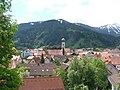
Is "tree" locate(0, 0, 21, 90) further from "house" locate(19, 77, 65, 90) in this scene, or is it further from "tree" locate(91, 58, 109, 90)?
"tree" locate(91, 58, 109, 90)

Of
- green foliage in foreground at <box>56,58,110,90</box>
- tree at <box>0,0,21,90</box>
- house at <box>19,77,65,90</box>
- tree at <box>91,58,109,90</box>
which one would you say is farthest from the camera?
tree at <box>91,58,109,90</box>

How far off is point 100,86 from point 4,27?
162 ft

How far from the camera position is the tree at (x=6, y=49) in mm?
15812

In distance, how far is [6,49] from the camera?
52.9 ft

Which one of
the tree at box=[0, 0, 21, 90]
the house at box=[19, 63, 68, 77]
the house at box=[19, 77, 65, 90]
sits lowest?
the house at box=[19, 63, 68, 77]

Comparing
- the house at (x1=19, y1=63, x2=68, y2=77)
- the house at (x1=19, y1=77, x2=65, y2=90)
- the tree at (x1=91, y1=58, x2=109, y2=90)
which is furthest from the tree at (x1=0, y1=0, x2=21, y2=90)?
the house at (x1=19, y1=63, x2=68, y2=77)

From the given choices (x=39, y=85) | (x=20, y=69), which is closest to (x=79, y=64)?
(x=39, y=85)

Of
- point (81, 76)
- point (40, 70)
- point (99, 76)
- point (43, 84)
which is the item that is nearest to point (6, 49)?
point (43, 84)

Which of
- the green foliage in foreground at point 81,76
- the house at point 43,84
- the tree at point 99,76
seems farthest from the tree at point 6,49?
the tree at point 99,76

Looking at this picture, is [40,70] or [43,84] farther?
[40,70]

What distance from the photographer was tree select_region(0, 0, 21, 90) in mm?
15812

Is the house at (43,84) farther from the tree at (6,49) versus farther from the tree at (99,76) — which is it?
the tree at (6,49)

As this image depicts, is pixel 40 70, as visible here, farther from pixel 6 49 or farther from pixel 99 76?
pixel 6 49

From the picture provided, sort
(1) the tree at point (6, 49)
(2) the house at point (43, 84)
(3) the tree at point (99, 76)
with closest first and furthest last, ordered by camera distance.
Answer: (1) the tree at point (6, 49) < (2) the house at point (43, 84) < (3) the tree at point (99, 76)
